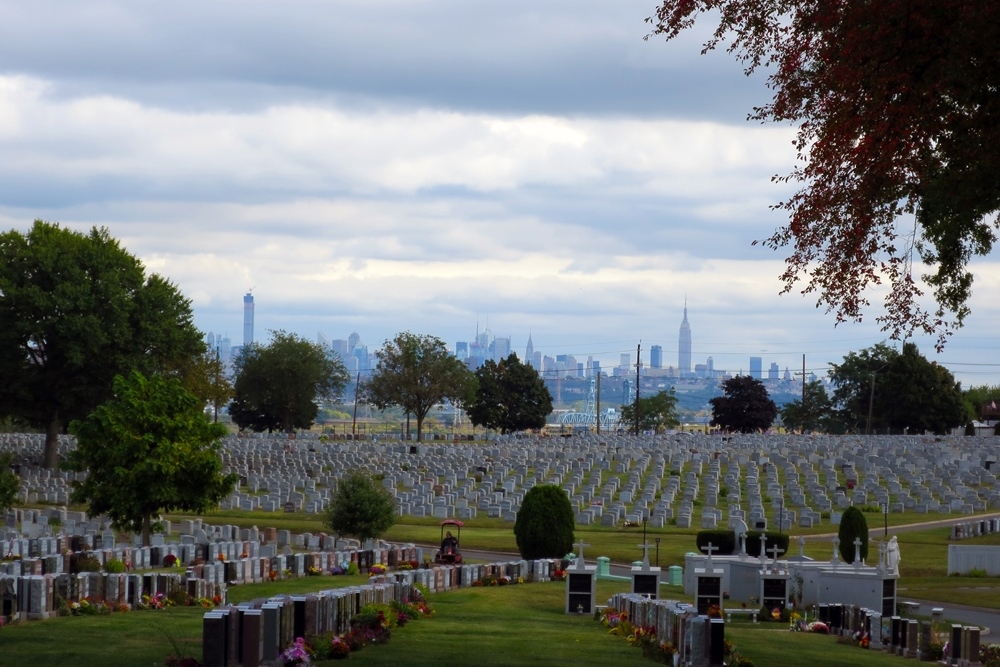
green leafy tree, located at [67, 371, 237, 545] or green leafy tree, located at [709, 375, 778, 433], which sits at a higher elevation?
green leafy tree, located at [709, 375, 778, 433]

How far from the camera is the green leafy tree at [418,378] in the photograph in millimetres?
98750

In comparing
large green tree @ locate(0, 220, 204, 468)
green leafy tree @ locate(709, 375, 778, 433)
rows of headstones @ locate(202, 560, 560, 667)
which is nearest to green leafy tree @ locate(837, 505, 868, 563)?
rows of headstones @ locate(202, 560, 560, 667)

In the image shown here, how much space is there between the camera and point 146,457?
1227 inches

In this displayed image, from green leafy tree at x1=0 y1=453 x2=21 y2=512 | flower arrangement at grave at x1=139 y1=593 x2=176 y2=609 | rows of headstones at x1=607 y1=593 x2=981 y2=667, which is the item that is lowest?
flower arrangement at grave at x1=139 y1=593 x2=176 y2=609

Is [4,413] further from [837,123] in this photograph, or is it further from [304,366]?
[837,123]

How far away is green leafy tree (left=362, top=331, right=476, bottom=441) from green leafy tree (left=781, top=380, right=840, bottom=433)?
45490 mm

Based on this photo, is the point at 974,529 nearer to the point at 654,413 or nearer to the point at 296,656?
the point at 296,656

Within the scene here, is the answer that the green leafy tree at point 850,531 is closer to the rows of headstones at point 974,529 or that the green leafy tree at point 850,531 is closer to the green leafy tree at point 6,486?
the rows of headstones at point 974,529

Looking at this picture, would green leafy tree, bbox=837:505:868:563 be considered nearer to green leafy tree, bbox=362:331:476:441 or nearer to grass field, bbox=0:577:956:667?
grass field, bbox=0:577:956:667

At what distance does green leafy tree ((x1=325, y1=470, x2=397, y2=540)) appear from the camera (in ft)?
102

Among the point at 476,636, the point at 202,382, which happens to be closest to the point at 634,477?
the point at 202,382

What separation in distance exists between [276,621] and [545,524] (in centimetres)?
1556

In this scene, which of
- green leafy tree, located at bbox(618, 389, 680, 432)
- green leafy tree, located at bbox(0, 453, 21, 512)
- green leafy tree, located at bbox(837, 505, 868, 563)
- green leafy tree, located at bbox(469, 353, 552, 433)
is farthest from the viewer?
green leafy tree, located at bbox(618, 389, 680, 432)

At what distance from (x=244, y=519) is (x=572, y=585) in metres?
22.0
